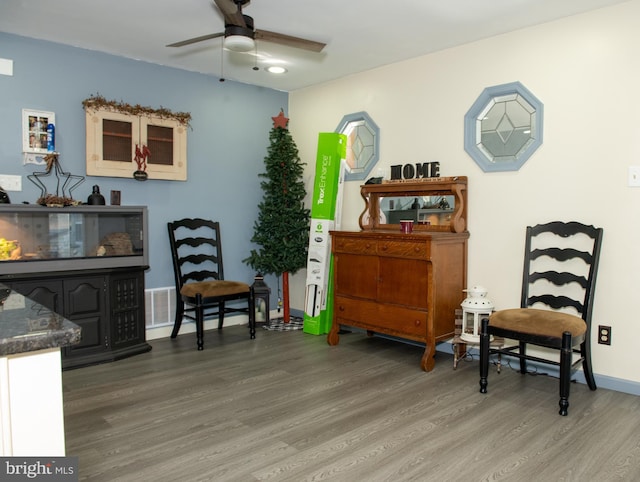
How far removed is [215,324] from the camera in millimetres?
5055

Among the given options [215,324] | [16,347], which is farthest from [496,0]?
[215,324]

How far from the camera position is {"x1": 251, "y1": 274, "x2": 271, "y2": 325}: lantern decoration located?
4.96 m

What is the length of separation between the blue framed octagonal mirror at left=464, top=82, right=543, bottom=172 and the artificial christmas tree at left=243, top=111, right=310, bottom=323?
1882 millimetres

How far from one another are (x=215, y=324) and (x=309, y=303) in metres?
1.03

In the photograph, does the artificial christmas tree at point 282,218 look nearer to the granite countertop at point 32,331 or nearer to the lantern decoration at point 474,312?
the lantern decoration at point 474,312

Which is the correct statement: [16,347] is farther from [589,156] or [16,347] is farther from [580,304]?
[589,156]

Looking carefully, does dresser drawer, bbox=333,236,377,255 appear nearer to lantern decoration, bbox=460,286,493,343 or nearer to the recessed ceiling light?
lantern decoration, bbox=460,286,493,343

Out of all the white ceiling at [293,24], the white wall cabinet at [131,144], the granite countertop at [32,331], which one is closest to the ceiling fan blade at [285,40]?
the white ceiling at [293,24]

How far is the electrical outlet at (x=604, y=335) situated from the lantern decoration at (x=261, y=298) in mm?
2925

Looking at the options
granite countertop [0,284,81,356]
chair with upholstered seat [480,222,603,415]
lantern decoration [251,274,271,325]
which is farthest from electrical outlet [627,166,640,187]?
granite countertop [0,284,81,356]

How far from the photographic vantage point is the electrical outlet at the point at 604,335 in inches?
130

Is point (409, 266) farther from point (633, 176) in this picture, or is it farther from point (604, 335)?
point (633, 176)

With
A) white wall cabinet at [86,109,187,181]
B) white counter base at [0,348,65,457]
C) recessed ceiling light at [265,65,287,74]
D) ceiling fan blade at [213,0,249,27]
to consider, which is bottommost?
white counter base at [0,348,65,457]

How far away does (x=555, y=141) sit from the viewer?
11.6ft
